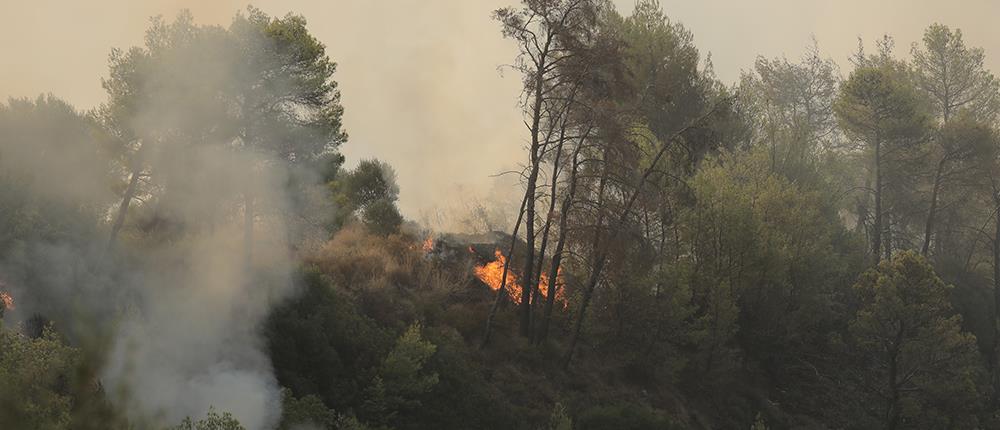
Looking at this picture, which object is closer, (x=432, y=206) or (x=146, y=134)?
(x=146, y=134)

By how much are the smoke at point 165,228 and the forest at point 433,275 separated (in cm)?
5

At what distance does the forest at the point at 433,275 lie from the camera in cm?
1084

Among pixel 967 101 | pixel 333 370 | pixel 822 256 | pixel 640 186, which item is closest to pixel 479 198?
pixel 967 101

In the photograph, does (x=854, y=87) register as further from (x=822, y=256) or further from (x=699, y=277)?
(x=699, y=277)

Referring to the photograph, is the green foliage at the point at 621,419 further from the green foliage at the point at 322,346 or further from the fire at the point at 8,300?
the fire at the point at 8,300

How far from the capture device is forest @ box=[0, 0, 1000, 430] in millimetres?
10844

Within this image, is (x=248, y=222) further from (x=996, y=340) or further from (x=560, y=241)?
(x=996, y=340)

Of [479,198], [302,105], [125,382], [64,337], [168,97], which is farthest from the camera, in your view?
[479,198]

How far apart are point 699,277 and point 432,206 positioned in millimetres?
50575

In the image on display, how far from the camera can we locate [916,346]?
66.3 ft

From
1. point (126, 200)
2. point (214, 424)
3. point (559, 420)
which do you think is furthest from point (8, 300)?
point (559, 420)

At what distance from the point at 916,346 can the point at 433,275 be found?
13.4 m

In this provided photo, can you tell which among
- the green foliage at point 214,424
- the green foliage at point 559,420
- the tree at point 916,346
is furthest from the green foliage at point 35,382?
the tree at point 916,346

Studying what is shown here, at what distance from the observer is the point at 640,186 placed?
61.1 ft
